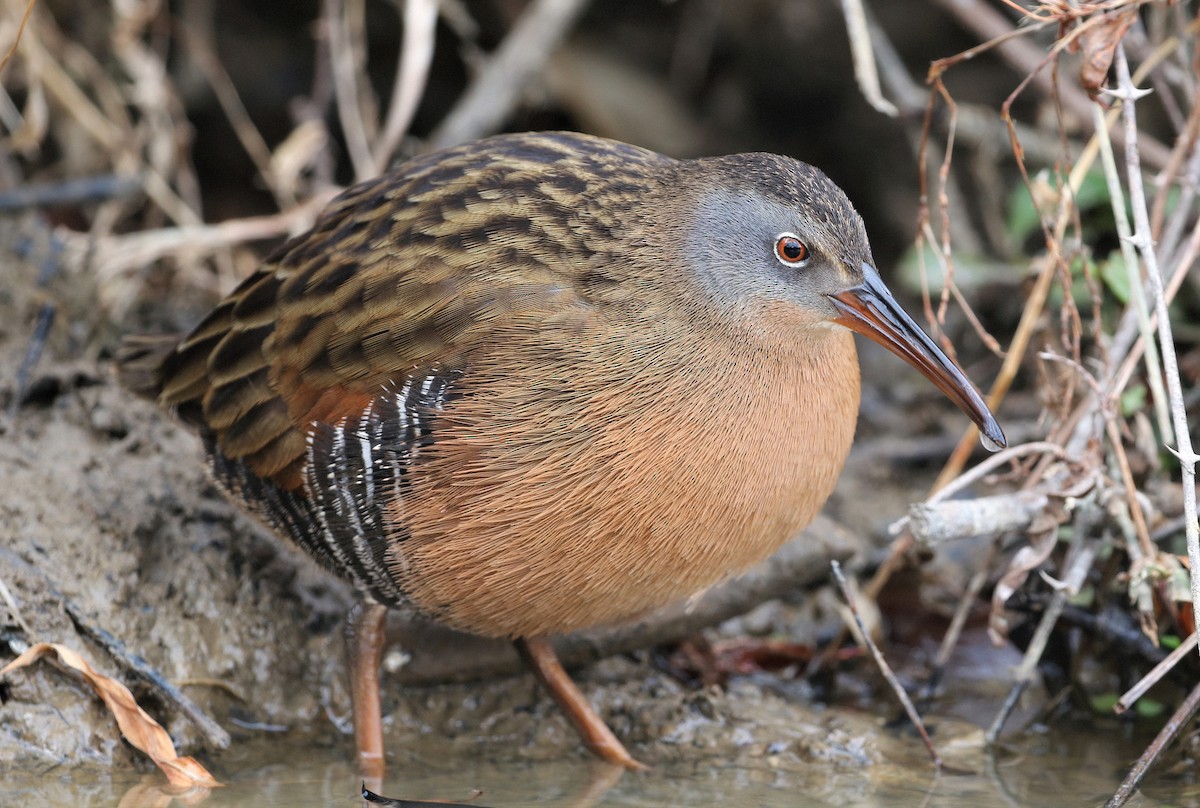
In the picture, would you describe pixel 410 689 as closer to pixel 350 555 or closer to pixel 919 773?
pixel 350 555

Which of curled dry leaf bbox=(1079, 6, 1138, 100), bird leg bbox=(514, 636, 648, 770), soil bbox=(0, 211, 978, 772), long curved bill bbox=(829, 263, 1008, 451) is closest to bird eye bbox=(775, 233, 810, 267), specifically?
long curved bill bbox=(829, 263, 1008, 451)

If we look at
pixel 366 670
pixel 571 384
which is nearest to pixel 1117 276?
pixel 571 384

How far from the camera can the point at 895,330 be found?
3.17 metres

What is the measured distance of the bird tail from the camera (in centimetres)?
389

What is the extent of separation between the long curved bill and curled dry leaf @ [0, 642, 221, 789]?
6.13 ft

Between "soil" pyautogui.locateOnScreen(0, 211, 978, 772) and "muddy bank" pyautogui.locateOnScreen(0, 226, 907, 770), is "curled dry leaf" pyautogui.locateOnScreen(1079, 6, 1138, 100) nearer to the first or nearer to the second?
"muddy bank" pyautogui.locateOnScreen(0, 226, 907, 770)

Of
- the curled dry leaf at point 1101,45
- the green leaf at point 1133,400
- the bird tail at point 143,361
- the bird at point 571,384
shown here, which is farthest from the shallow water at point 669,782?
the curled dry leaf at point 1101,45

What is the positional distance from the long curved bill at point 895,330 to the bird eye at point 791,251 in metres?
0.12

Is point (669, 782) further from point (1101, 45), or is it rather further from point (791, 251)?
point (1101, 45)

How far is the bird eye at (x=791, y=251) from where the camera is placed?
3213mm

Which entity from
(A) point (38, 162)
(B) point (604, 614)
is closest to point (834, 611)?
(B) point (604, 614)

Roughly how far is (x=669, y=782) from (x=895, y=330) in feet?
4.24

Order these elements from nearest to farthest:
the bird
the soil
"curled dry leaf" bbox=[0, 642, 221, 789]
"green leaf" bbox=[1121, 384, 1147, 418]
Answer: the bird → "curled dry leaf" bbox=[0, 642, 221, 789] → the soil → "green leaf" bbox=[1121, 384, 1147, 418]

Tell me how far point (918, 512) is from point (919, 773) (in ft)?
2.40
